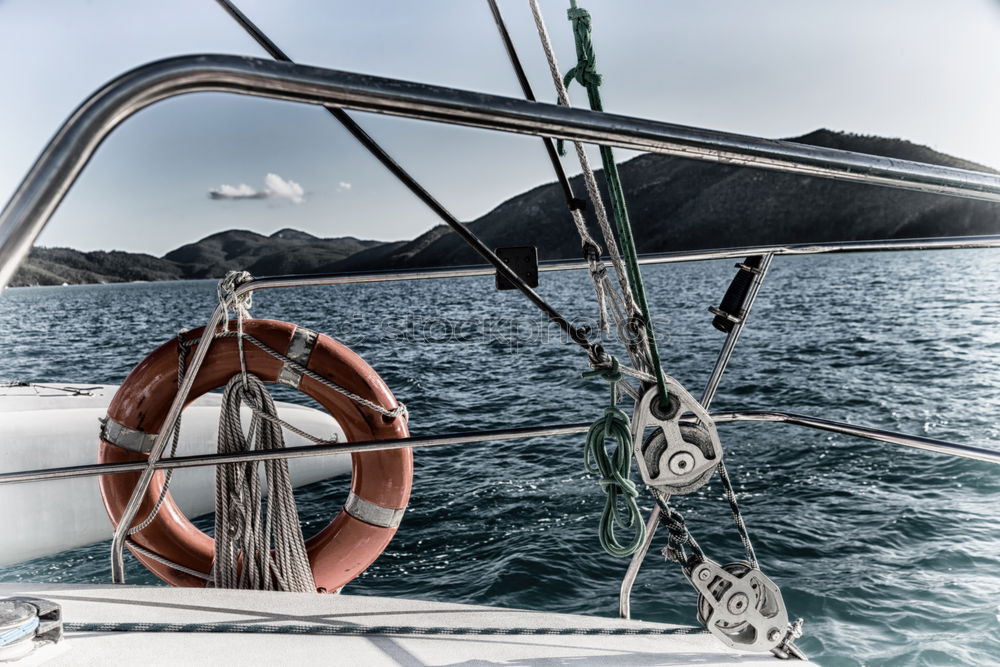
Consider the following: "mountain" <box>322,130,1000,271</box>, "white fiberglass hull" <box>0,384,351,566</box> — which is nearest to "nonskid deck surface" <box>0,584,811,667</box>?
"white fiberglass hull" <box>0,384,351,566</box>

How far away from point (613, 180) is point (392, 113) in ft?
1.55

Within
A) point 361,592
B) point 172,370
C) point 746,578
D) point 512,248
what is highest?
point 512,248

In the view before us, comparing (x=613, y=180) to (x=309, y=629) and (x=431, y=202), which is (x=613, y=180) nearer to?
(x=431, y=202)

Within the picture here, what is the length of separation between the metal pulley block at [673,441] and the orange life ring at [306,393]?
104 centimetres

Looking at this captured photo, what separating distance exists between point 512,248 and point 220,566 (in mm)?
1144

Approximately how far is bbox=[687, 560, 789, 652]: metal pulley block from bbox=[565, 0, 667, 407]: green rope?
43 centimetres

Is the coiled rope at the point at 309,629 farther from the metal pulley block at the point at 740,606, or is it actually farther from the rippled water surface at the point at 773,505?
the rippled water surface at the point at 773,505

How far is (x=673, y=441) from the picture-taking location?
1.22m

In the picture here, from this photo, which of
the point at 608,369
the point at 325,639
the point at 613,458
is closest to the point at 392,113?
the point at 608,369

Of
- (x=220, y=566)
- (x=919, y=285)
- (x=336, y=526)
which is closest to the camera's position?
(x=220, y=566)

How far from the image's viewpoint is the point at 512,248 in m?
1.47

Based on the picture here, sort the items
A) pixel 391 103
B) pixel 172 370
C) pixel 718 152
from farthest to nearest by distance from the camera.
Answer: pixel 172 370, pixel 718 152, pixel 391 103

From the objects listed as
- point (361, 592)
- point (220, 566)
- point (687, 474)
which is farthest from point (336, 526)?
point (361, 592)

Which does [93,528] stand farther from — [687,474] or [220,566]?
[687,474]
